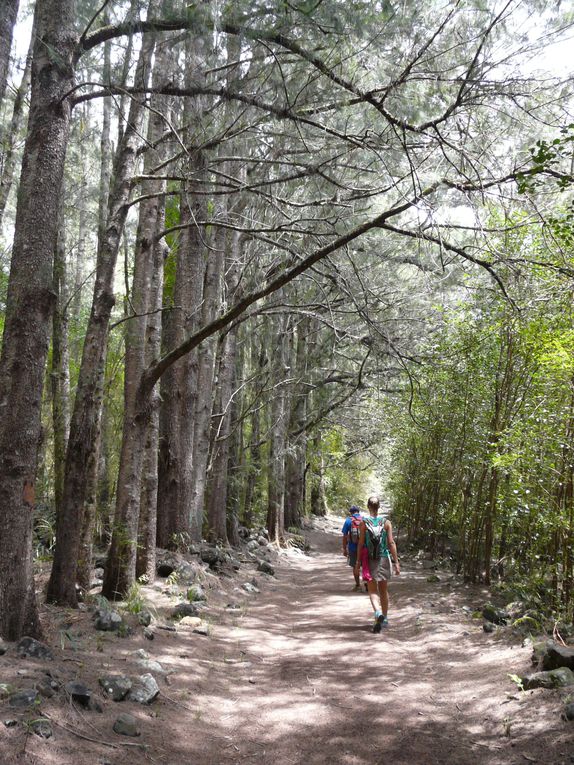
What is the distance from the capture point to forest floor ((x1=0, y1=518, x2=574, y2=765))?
391 centimetres

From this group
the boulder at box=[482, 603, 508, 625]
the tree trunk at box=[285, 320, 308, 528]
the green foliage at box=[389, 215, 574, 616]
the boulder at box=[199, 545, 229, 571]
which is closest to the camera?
the green foliage at box=[389, 215, 574, 616]

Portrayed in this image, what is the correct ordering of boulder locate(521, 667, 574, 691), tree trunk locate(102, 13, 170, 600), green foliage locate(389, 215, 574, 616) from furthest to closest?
tree trunk locate(102, 13, 170, 600)
green foliage locate(389, 215, 574, 616)
boulder locate(521, 667, 574, 691)

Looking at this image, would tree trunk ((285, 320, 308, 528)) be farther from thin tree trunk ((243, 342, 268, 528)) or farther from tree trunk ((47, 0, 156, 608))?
tree trunk ((47, 0, 156, 608))

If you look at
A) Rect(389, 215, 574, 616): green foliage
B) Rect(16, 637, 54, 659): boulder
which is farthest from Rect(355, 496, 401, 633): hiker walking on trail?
Rect(16, 637, 54, 659): boulder

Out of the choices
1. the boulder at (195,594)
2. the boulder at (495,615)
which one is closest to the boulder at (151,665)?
the boulder at (195,594)

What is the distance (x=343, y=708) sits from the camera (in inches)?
196

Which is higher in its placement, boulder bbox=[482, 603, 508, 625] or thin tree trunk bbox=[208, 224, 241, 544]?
thin tree trunk bbox=[208, 224, 241, 544]

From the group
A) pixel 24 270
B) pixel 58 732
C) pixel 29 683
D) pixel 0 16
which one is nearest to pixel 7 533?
pixel 29 683

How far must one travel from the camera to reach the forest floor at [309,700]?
3912 mm

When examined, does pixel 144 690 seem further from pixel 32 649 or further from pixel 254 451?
pixel 254 451

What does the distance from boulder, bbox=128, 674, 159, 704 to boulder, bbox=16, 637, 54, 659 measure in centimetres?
66

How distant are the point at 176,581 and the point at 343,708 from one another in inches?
166

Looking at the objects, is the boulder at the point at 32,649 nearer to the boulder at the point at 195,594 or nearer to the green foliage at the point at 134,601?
the green foliage at the point at 134,601

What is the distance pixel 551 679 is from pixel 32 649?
3.91 meters
